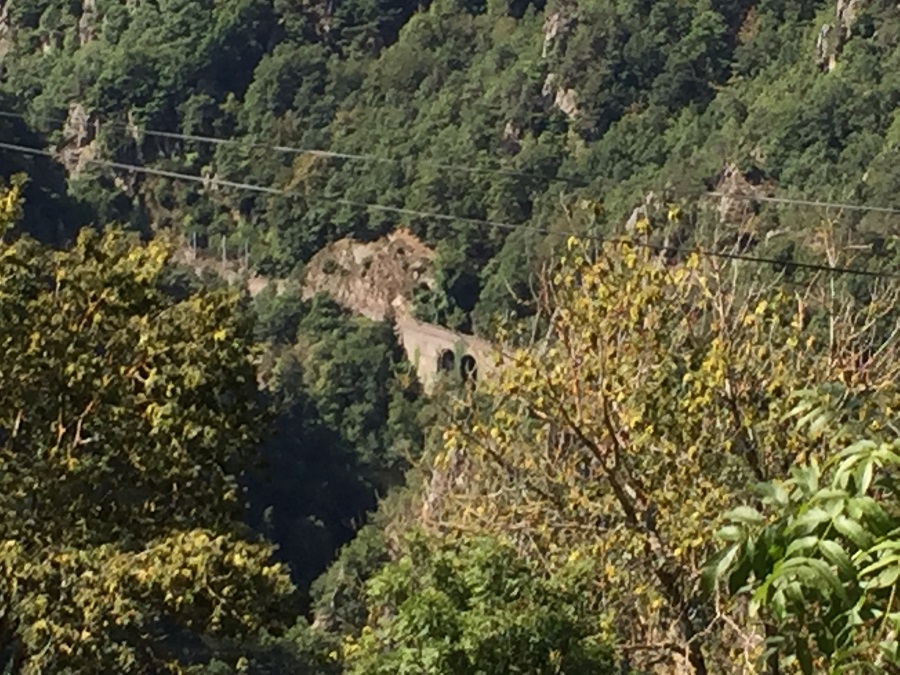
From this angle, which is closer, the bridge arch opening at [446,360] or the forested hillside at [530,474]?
the forested hillside at [530,474]

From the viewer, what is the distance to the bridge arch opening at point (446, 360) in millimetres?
59188

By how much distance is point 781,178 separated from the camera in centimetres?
6219

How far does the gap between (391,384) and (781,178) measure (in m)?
16.2

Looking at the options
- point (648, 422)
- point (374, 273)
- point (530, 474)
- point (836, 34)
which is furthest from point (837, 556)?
point (836, 34)

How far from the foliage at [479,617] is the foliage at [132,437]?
2198 mm

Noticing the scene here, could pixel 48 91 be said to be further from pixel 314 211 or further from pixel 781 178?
pixel 781 178

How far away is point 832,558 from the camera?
233cm

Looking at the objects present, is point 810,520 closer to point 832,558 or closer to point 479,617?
point 832,558

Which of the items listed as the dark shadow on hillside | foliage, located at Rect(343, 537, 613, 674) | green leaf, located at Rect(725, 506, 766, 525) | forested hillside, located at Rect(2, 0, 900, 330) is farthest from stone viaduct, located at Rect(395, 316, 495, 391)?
green leaf, located at Rect(725, 506, 766, 525)

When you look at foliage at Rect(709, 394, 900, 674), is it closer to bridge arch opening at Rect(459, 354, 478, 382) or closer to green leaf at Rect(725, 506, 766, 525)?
green leaf at Rect(725, 506, 766, 525)

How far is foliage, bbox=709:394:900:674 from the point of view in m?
2.35

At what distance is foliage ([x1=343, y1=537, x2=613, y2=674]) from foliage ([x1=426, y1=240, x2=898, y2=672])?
0.75 meters

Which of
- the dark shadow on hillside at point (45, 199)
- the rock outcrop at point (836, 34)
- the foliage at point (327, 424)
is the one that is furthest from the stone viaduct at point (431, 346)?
the rock outcrop at point (836, 34)

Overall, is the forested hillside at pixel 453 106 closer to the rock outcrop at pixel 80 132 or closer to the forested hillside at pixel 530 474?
the rock outcrop at pixel 80 132
